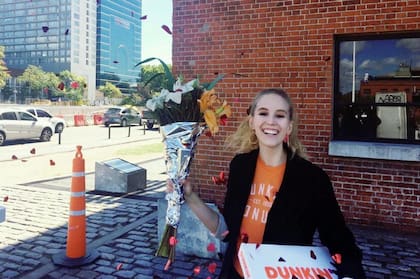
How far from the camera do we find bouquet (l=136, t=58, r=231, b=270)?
204cm

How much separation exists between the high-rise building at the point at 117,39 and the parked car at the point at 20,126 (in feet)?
81.1

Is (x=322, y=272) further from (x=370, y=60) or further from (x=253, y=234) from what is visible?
(x=370, y=60)

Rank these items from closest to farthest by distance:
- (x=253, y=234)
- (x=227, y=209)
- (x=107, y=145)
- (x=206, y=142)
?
1. (x=253, y=234)
2. (x=227, y=209)
3. (x=206, y=142)
4. (x=107, y=145)

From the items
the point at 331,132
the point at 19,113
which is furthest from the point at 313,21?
the point at 19,113

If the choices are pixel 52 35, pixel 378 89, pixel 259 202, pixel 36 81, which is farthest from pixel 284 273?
pixel 52 35

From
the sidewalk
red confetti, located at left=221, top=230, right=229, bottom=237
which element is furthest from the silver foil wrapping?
the sidewalk

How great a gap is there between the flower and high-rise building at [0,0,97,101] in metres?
87.3

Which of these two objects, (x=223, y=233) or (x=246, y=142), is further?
(x=246, y=142)

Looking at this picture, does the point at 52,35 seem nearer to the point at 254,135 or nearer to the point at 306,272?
the point at 254,135

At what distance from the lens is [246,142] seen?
243 cm

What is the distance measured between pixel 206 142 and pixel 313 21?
2.65 meters

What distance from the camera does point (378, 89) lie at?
6188 millimetres

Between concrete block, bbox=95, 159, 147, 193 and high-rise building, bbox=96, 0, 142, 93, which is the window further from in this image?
high-rise building, bbox=96, 0, 142, 93

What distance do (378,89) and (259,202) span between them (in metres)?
4.84
